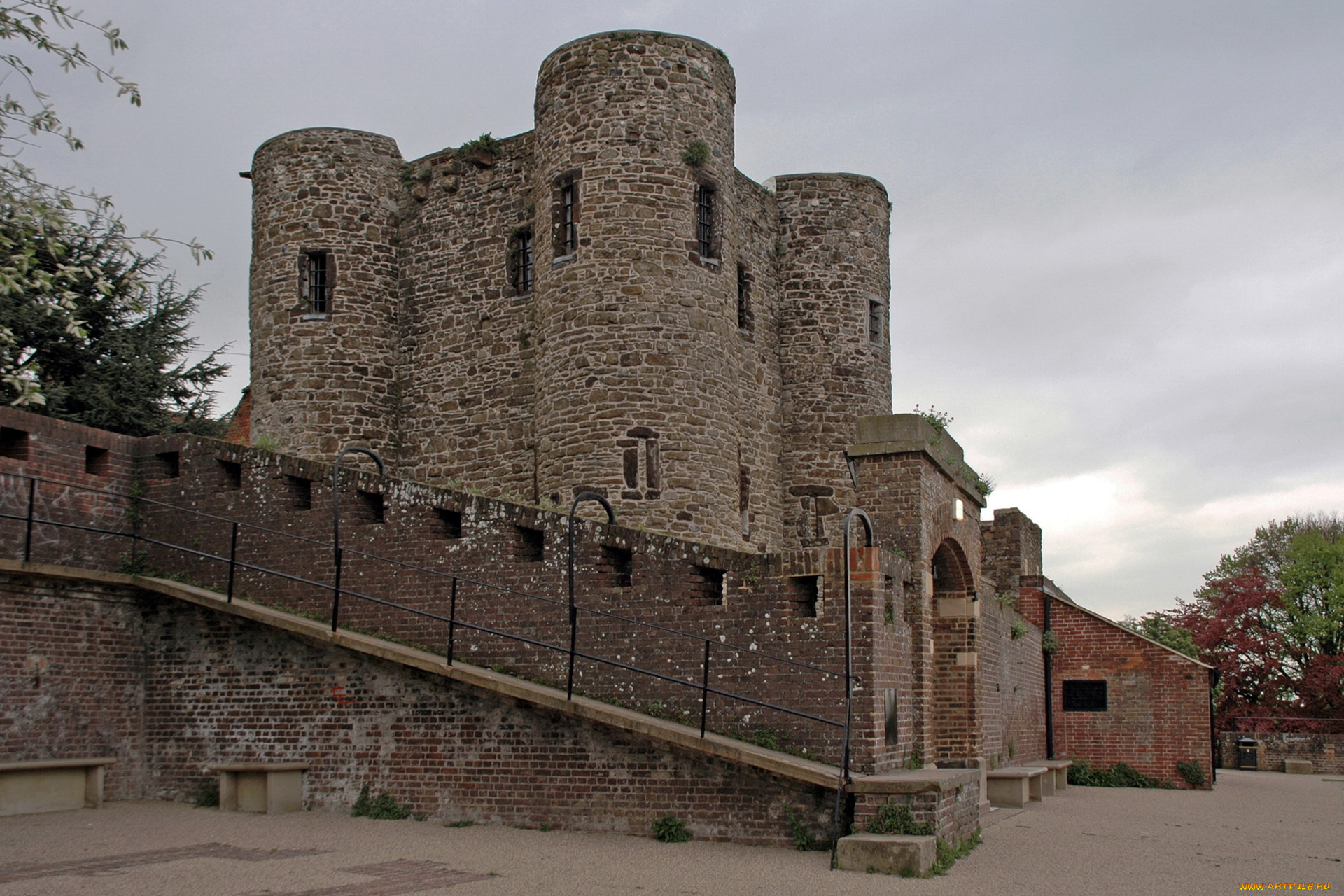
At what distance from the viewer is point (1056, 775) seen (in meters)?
19.5

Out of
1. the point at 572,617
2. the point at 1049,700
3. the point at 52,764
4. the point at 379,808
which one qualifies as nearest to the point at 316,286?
the point at 52,764

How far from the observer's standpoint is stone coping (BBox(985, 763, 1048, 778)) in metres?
16.0

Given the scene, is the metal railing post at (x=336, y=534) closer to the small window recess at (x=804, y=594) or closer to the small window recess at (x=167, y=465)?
the small window recess at (x=167, y=465)

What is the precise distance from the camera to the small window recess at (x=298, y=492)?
43.9ft

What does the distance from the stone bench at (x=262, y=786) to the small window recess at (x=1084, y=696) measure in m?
14.5

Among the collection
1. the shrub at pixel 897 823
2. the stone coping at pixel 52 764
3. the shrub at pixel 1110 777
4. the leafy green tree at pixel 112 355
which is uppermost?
the leafy green tree at pixel 112 355

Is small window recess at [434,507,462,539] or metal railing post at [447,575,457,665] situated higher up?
small window recess at [434,507,462,539]

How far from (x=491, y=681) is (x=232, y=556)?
3.20 meters

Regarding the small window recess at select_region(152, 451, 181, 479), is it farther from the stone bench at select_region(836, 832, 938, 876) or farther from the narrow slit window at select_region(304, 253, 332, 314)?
the stone bench at select_region(836, 832, 938, 876)

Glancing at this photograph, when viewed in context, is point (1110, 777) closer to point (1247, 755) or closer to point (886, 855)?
point (1247, 755)

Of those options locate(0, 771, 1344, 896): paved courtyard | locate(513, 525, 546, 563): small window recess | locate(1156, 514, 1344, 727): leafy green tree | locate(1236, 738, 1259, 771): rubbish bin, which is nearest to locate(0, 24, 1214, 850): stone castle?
locate(513, 525, 546, 563): small window recess

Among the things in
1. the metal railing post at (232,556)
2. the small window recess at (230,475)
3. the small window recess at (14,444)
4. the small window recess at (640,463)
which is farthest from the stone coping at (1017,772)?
the small window recess at (14,444)

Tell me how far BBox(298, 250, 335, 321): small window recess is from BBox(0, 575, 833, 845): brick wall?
7414mm

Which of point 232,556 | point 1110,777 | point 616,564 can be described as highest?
point 232,556
